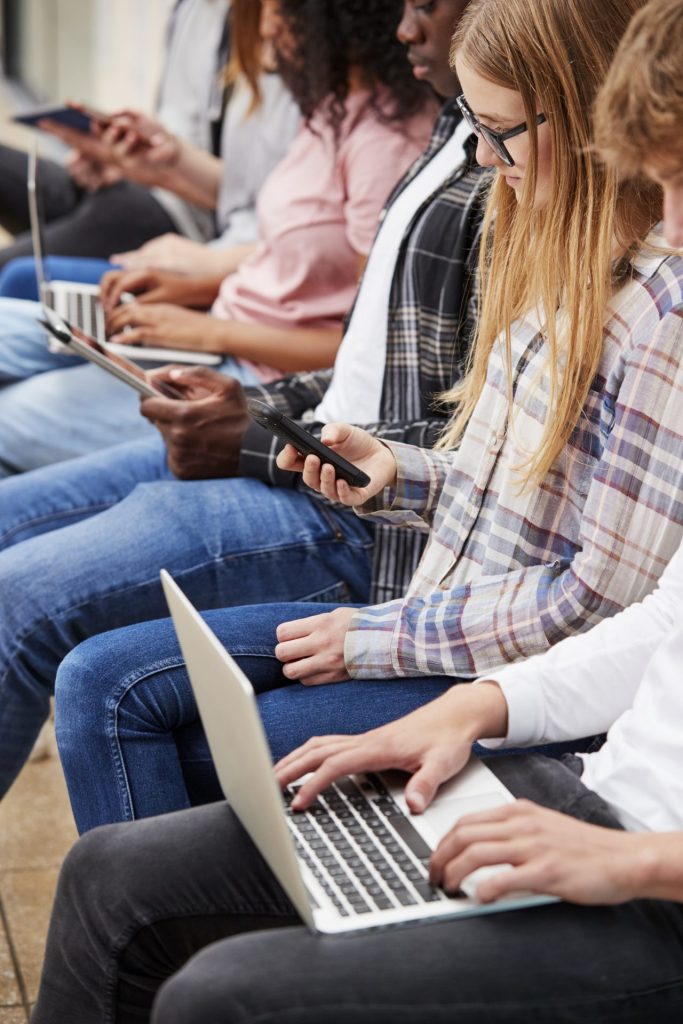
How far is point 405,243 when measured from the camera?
1769mm

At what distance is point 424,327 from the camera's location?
1.76 meters

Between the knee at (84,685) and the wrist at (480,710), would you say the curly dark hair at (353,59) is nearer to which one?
the knee at (84,685)

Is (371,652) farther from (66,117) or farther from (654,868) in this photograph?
(66,117)

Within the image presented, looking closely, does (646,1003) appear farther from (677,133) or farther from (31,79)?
(31,79)

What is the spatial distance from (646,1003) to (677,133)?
2.15 feet

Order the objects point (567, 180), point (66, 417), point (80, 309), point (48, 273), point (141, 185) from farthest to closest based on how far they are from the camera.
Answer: point (141, 185) → point (48, 273) → point (80, 309) → point (66, 417) → point (567, 180)

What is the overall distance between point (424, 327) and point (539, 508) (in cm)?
50

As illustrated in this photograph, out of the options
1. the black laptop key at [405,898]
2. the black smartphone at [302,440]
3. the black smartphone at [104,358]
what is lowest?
the black laptop key at [405,898]

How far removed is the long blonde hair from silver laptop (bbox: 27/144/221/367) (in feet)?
3.51

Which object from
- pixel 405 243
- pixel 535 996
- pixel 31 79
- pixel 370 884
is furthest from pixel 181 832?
pixel 31 79

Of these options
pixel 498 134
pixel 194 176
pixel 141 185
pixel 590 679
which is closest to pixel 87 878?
pixel 590 679

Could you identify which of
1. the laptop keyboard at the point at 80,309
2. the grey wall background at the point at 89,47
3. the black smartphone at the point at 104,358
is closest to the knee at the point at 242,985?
the black smartphone at the point at 104,358

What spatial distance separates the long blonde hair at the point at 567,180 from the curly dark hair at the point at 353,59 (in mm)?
770

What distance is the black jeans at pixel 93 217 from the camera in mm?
3189
